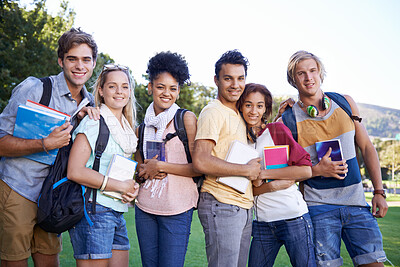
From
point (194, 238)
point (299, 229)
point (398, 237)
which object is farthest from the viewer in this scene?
point (398, 237)

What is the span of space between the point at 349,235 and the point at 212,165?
147cm

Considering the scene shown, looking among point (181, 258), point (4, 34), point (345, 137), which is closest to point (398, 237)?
point (345, 137)

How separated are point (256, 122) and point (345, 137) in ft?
2.80

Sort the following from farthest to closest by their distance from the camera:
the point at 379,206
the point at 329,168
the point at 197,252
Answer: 1. the point at 197,252
2. the point at 379,206
3. the point at 329,168

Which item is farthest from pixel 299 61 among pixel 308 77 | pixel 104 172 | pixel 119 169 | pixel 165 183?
pixel 104 172

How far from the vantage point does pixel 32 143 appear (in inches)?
109

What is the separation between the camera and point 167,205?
285cm

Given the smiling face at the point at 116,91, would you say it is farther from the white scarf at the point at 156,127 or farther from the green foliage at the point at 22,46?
the green foliage at the point at 22,46

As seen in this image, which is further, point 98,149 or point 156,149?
point 156,149

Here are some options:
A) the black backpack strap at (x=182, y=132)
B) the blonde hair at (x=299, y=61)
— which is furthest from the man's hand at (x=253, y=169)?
the blonde hair at (x=299, y=61)

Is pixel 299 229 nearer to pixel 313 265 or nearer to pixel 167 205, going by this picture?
pixel 313 265

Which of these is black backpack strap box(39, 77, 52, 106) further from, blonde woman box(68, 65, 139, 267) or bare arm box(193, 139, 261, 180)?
bare arm box(193, 139, 261, 180)

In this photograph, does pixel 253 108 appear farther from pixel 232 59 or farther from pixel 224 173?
pixel 224 173

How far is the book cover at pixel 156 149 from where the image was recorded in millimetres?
3010
